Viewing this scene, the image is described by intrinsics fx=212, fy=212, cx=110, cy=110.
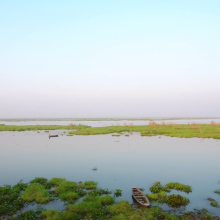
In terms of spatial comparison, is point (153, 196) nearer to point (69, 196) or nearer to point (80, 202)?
point (80, 202)

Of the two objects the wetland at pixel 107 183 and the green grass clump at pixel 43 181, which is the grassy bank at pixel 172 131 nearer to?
the wetland at pixel 107 183

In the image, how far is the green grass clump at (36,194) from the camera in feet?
43.2

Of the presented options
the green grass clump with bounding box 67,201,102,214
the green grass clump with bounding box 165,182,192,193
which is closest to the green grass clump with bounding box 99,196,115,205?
the green grass clump with bounding box 67,201,102,214

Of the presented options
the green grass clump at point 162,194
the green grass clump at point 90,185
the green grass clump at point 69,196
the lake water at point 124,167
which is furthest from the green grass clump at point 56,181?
the green grass clump at point 162,194

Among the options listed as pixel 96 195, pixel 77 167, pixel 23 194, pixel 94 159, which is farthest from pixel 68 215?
pixel 94 159

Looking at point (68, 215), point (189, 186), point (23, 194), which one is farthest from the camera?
point (189, 186)

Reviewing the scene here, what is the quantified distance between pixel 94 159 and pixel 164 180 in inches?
379

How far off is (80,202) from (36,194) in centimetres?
348

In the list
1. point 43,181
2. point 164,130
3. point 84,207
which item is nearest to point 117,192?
point 84,207

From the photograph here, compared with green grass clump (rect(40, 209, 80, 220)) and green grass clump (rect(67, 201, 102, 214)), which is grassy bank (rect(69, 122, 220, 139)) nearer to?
green grass clump (rect(67, 201, 102, 214))

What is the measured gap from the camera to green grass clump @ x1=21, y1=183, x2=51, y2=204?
43.2 ft

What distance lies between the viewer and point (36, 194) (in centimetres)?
1396

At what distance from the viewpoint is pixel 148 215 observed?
10844 mm

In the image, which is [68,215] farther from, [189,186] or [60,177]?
[189,186]
